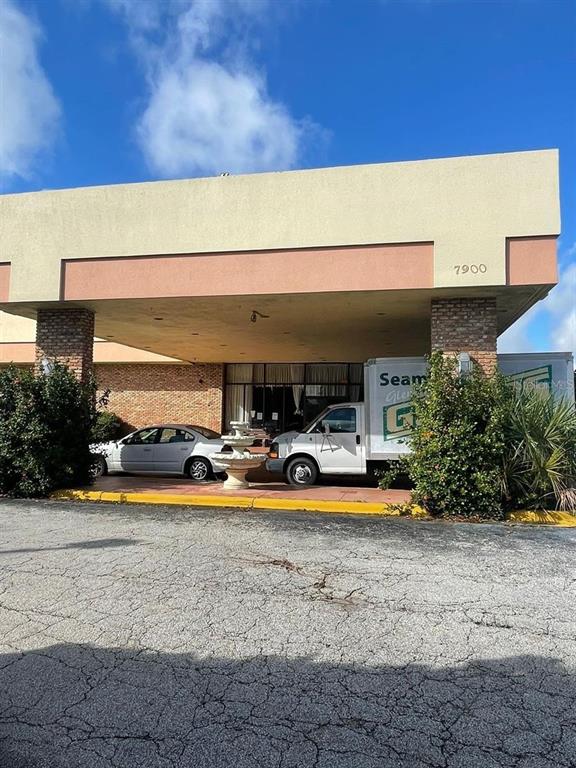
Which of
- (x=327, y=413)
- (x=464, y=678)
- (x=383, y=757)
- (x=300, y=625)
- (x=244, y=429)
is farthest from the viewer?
(x=327, y=413)

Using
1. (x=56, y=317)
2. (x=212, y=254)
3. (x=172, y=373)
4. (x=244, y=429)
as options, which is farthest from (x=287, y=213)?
(x=172, y=373)

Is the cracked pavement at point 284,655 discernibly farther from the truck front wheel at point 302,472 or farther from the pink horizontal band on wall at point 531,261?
the truck front wheel at point 302,472

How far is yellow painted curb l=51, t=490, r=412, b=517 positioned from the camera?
9484 millimetres

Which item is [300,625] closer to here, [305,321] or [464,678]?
[464,678]

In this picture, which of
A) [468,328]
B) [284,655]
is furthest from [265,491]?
[284,655]

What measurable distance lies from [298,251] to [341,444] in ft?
15.7

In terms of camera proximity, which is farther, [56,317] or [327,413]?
[327,413]

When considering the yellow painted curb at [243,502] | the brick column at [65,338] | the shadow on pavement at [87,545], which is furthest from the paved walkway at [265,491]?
the shadow on pavement at [87,545]

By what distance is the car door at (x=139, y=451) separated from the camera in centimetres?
1468

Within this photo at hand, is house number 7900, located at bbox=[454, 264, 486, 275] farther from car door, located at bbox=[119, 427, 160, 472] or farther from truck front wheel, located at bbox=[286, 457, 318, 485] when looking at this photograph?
car door, located at bbox=[119, 427, 160, 472]

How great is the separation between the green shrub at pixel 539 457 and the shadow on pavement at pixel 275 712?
18.6 ft

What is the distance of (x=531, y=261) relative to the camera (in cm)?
948

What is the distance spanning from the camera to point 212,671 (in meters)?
3.63

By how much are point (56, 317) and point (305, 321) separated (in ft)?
18.2
